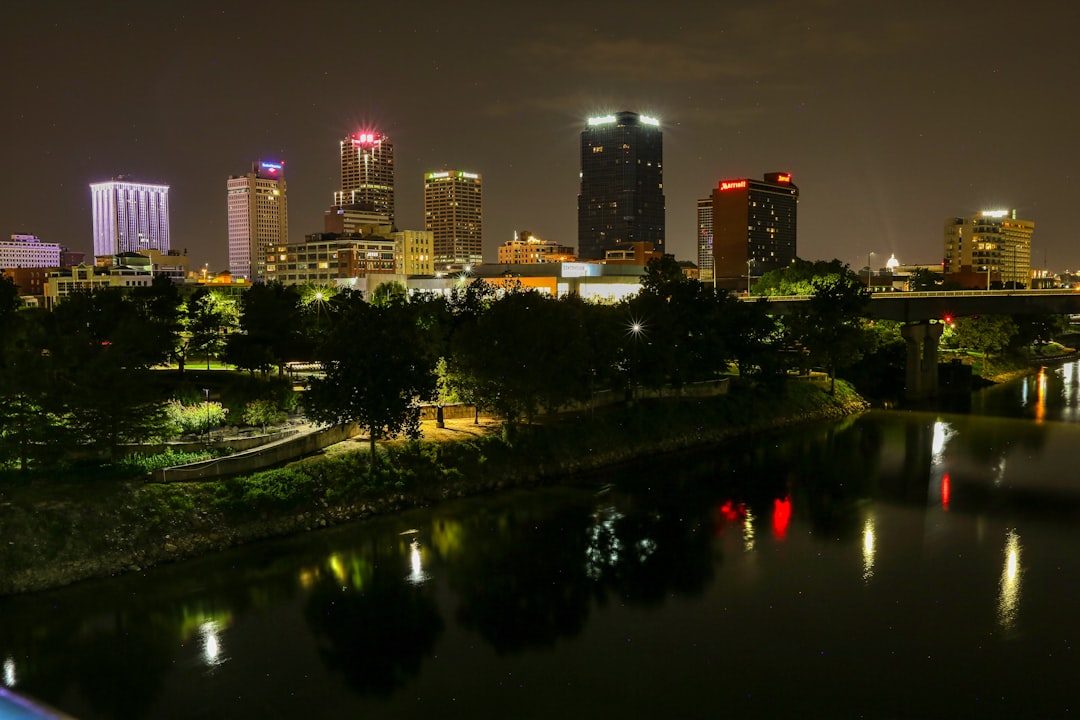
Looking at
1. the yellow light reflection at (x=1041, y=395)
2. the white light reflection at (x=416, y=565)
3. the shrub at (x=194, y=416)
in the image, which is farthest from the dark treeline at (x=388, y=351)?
the yellow light reflection at (x=1041, y=395)

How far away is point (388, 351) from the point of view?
118 feet

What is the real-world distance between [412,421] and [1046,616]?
22.8m

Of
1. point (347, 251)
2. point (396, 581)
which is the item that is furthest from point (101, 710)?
point (347, 251)

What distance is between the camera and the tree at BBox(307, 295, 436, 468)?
114 feet

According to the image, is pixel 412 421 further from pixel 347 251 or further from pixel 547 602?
pixel 347 251

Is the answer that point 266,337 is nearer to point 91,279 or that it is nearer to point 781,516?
point 781,516

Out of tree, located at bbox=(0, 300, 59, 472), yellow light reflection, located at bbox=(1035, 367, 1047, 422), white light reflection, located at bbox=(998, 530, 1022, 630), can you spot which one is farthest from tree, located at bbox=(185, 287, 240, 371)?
yellow light reflection, located at bbox=(1035, 367, 1047, 422)

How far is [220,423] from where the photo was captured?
37.2 metres

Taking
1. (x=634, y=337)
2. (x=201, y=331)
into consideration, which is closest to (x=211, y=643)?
(x=634, y=337)

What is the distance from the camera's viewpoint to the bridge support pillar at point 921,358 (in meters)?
67.6

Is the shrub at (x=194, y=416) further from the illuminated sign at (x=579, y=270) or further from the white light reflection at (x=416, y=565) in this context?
the illuminated sign at (x=579, y=270)

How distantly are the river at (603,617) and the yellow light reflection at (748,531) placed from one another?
0.14 meters

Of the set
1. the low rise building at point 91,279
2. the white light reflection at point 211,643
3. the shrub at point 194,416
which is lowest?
the white light reflection at point 211,643

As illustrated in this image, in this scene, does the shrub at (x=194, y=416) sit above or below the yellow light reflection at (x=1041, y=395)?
above
